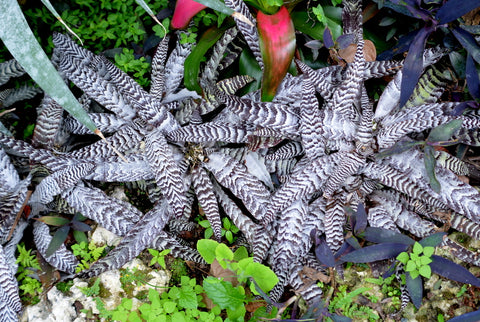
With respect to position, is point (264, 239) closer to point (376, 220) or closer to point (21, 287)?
point (376, 220)

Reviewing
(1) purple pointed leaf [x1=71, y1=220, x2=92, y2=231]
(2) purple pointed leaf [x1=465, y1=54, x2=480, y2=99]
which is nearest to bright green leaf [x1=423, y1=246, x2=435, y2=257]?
(2) purple pointed leaf [x1=465, y1=54, x2=480, y2=99]

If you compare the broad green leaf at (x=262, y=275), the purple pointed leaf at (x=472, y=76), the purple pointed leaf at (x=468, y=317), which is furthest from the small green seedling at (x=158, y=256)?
the purple pointed leaf at (x=472, y=76)

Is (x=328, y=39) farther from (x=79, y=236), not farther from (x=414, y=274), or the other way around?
(x=79, y=236)

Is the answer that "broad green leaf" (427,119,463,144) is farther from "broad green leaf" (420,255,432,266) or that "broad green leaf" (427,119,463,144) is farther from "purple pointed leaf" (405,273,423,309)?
"purple pointed leaf" (405,273,423,309)

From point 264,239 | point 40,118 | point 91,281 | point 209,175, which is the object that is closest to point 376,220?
point 264,239

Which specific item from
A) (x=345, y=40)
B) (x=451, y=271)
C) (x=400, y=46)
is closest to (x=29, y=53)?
(x=345, y=40)

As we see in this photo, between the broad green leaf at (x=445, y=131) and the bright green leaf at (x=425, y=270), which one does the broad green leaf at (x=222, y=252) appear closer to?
the bright green leaf at (x=425, y=270)
